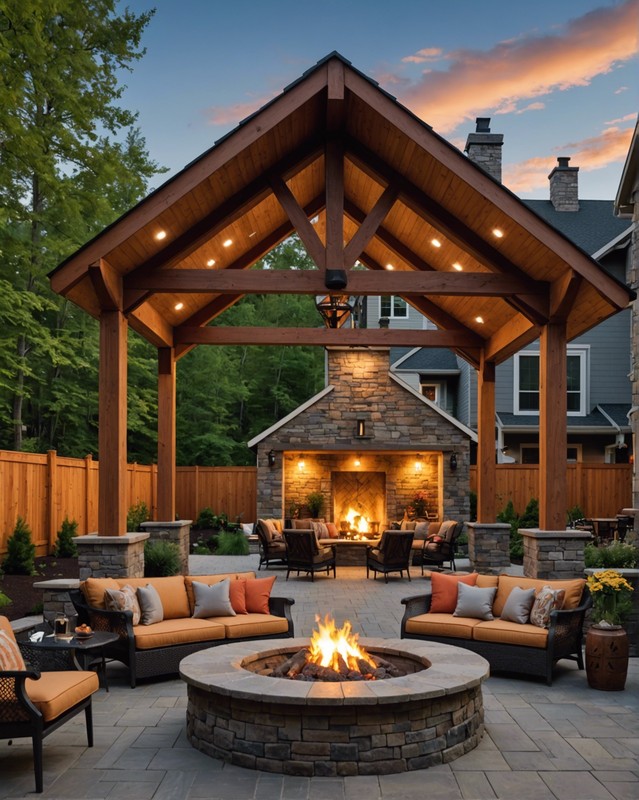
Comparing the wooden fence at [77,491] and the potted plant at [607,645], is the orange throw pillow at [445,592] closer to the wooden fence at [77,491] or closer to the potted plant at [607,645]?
the potted plant at [607,645]

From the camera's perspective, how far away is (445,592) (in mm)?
8117

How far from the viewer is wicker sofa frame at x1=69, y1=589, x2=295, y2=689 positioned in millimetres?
6914

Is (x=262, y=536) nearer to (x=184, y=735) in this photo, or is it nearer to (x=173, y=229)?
(x=173, y=229)

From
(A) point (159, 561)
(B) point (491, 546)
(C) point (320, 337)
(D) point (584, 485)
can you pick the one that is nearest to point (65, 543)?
(A) point (159, 561)

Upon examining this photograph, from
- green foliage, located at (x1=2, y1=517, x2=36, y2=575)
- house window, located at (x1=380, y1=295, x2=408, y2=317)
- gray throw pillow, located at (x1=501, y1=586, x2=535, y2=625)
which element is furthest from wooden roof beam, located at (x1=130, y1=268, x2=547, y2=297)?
house window, located at (x1=380, y1=295, x2=408, y2=317)

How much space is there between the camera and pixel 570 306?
9.33 metres

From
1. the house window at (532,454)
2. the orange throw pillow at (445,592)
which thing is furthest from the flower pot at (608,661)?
the house window at (532,454)

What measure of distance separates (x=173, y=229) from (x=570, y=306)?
4.71 m

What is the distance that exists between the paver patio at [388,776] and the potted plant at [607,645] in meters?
0.12

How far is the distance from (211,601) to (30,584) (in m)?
4.57

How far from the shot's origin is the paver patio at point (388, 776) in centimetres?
461

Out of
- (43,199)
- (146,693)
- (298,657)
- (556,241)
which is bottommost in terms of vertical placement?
(146,693)

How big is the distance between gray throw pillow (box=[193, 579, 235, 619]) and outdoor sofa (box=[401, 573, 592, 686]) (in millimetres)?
1753

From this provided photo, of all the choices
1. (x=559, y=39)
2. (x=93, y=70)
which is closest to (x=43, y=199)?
(x=93, y=70)
